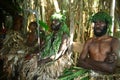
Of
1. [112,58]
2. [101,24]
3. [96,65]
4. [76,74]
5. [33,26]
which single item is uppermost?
[101,24]

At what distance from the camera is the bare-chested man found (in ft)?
14.3

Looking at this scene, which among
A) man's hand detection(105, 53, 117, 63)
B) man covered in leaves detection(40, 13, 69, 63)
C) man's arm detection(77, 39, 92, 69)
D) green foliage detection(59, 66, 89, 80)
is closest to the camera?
man's hand detection(105, 53, 117, 63)

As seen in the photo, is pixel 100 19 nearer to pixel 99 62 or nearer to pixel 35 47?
pixel 99 62

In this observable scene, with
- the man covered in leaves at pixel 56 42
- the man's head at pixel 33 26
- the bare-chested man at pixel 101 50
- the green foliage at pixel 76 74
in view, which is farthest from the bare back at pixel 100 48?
the man's head at pixel 33 26

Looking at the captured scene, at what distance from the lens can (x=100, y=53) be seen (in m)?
4.69

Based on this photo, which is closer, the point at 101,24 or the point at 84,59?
the point at 101,24

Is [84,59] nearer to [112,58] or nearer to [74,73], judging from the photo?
[74,73]

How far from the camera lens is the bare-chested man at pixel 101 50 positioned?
4.36 meters

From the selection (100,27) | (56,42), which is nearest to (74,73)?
(100,27)

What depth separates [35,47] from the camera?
7223mm

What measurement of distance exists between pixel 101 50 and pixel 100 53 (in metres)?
0.05

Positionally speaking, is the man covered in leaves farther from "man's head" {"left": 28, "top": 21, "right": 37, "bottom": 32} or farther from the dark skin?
"man's head" {"left": 28, "top": 21, "right": 37, "bottom": 32}

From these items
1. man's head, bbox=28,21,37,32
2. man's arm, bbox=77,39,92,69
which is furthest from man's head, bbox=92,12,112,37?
man's head, bbox=28,21,37,32

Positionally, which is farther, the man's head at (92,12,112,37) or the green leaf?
the man's head at (92,12,112,37)
